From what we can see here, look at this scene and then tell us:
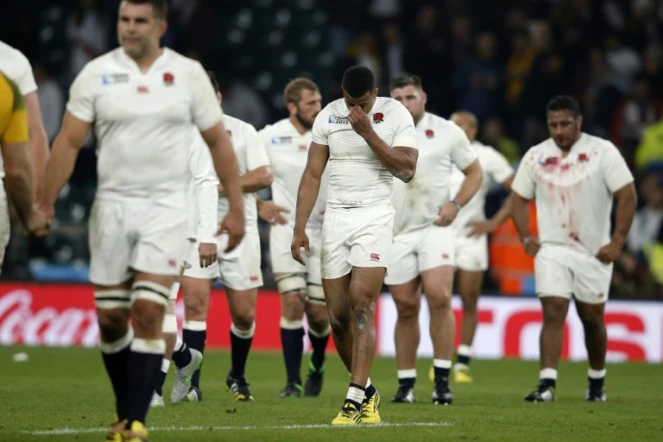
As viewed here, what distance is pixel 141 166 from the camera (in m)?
7.27

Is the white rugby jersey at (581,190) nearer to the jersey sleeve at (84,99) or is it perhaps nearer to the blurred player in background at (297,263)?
the blurred player in background at (297,263)

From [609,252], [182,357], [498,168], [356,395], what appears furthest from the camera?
[498,168]

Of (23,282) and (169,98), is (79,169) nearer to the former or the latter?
(23,282)

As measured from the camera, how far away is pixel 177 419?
927 centimetres

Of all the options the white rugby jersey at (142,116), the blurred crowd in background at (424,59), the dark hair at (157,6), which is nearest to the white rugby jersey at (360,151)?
the white rugby jersey at (142,116)

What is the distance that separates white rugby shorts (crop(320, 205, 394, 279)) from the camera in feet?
30.7

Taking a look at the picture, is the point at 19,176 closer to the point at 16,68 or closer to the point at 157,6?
the point at 16,68

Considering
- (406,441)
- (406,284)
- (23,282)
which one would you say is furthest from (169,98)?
(23,282)

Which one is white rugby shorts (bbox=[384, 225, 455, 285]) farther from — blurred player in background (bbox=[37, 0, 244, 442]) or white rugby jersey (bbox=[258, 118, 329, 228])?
blurred player in background (bbox=[37, 0, 244, 442])

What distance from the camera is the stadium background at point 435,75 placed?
1889 cm

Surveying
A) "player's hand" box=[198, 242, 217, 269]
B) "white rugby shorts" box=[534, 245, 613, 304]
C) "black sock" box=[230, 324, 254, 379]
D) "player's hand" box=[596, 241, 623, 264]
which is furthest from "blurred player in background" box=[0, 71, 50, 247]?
"player's hand" box=[596, 241, 623, 264]

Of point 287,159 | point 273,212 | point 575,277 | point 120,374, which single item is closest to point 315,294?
point 273,212

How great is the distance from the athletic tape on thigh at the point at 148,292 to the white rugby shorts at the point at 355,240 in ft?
7.86

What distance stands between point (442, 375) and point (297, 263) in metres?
1.78
